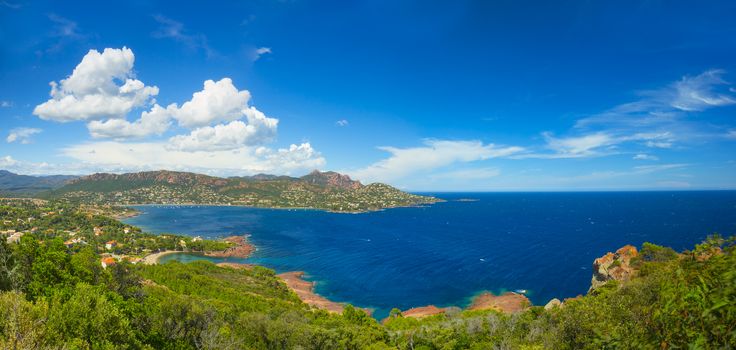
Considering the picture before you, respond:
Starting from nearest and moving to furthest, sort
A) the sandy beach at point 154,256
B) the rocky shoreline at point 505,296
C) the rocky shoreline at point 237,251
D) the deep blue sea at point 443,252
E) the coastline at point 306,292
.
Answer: the rocky shoreline at point 505,296
the coastline at point 306,292
the deep blue sea at point 443,252
the sandy beach at point 154,256
the rocky shoreline at point 237,251

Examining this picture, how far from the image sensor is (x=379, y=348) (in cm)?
2891

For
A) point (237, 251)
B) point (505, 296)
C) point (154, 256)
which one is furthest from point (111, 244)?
point (505, 296)

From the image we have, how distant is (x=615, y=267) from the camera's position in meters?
56.9

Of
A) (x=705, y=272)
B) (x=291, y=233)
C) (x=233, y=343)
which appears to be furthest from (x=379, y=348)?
(x=291, y=233)

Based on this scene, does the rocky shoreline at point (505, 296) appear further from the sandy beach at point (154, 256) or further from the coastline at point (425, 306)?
the sandy beach at point (154, 256)

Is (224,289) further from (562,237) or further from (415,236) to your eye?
(562,237)

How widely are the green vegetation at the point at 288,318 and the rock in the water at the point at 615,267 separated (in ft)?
Result: 31.0

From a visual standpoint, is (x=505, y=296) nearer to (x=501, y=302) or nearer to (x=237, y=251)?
(x=501, y=302)

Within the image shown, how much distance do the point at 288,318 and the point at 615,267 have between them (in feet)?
176

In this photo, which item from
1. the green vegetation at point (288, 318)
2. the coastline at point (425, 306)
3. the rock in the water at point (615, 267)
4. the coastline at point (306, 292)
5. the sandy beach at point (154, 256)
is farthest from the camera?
the sandy beach at point (154, 256)

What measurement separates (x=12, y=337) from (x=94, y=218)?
533 ft

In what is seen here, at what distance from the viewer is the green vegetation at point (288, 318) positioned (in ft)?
21.4

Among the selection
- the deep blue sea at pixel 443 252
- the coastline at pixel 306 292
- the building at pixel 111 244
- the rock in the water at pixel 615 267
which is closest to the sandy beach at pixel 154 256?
the deep blue sea at pixel 443 252

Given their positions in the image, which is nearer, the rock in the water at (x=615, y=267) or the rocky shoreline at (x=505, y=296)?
the rock in the water at (x=615, y=267)
